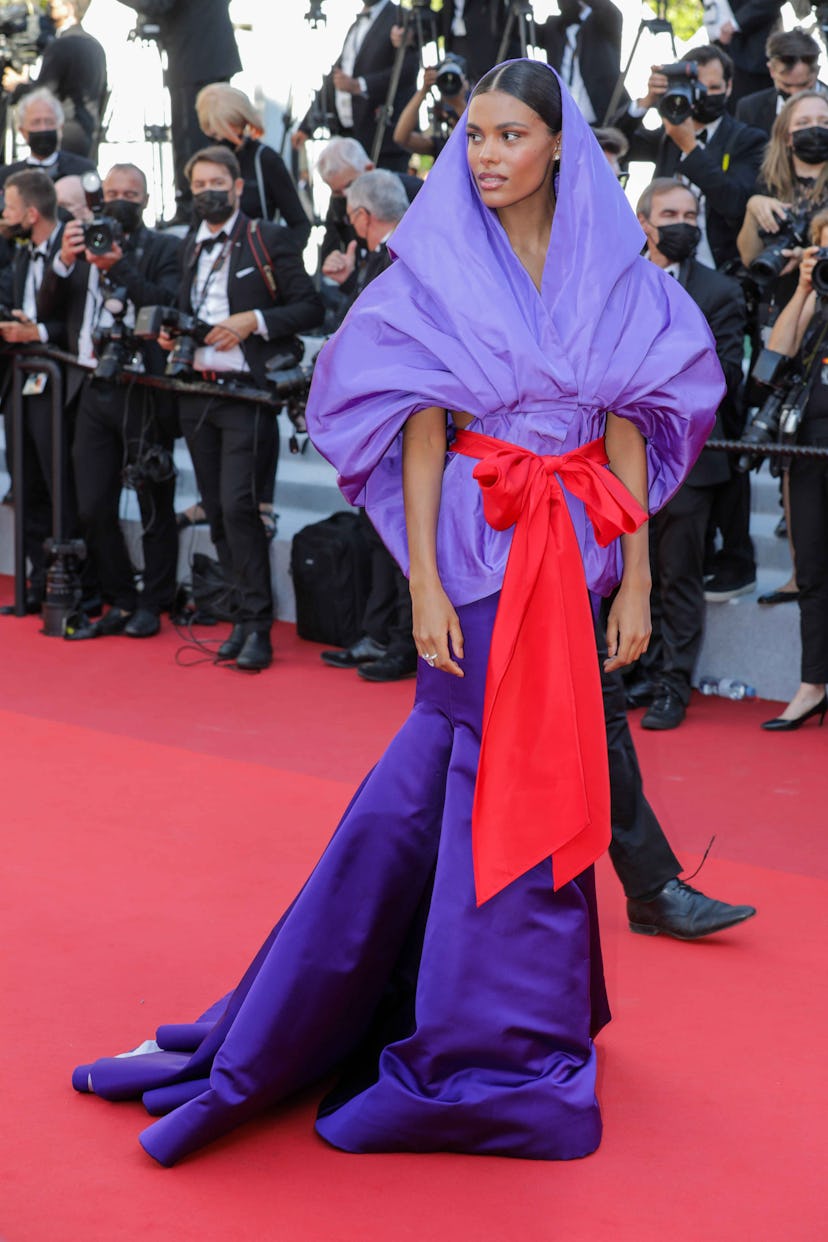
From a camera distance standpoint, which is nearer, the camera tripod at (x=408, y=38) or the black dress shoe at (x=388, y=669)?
the black dress shoe at (x=388, y=669)

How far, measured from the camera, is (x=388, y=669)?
6.07 m

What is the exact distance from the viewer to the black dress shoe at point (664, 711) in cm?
536

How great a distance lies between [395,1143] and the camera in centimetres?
Answer: 252

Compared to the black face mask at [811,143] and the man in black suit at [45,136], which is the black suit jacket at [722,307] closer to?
the black face mask at [811,143]

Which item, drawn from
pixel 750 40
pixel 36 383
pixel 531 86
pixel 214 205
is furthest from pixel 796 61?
pixel 531 86

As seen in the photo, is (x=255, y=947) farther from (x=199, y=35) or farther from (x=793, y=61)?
(x=199, y=35)

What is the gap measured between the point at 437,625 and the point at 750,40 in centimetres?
568

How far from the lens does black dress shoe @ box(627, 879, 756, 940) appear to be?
346 centimetres

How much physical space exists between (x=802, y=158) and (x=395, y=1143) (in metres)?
4.03

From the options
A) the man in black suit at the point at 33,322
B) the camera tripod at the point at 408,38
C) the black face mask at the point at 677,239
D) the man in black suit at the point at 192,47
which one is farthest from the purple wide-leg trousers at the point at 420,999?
the man in black suit at the point at 192,47

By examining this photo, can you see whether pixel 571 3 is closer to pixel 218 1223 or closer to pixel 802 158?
pixel 802 158

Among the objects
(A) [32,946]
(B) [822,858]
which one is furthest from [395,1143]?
(B) [822,858]

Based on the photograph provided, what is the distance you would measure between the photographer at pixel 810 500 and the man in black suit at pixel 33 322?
10.6 ft

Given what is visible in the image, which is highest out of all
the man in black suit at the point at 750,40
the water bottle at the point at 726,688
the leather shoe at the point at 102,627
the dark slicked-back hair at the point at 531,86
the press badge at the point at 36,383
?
the man in black suit at the point at 750,40
